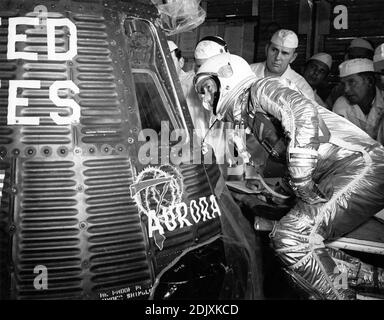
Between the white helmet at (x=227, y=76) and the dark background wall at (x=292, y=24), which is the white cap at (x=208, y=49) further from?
the dark background wall at (x=292, y=24)

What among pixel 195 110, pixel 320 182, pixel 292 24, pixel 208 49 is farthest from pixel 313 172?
pixel 292 24

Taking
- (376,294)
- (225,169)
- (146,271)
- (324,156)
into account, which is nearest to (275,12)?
(225,169)

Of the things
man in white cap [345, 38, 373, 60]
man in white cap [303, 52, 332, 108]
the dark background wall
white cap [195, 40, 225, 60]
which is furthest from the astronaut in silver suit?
the dark background wall

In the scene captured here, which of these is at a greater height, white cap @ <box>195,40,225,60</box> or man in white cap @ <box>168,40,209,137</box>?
white cap @ <box>195,40,225,60</box>

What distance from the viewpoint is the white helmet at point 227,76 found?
3385mm

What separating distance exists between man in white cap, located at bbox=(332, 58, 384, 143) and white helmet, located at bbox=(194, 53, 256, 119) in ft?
6.95

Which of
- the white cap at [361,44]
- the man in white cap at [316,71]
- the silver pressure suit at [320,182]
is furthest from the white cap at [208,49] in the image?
the white cap at [361,44]

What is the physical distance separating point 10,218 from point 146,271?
602mm

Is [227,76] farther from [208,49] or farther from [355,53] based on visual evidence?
[355,53]

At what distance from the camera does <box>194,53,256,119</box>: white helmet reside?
3385 mm

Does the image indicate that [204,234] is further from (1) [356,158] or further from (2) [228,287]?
(1) [356,158]

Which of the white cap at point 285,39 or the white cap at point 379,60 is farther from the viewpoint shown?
the white cap at point 285,39

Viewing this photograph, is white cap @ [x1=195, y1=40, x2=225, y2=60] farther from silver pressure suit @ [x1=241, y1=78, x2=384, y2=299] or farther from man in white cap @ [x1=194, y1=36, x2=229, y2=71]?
silver pressure suit @ [x1=241, y1=78, x2=384, y2=299]

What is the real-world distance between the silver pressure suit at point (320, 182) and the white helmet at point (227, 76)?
0.35 feet
